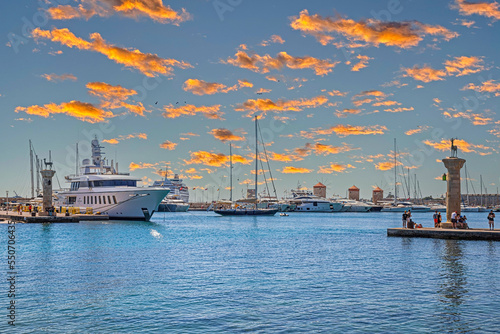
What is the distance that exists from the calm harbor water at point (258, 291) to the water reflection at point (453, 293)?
40mm

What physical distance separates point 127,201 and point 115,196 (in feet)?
7.67

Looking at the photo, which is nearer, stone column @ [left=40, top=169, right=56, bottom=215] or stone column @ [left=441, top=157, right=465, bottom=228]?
stone column @ [left=441, top=157, right=465, bottom=228]

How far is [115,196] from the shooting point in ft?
238

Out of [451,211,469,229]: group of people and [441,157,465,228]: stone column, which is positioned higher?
[441,157,465,228]: stone column

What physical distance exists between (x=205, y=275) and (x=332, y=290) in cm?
652

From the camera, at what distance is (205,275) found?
22.9 m

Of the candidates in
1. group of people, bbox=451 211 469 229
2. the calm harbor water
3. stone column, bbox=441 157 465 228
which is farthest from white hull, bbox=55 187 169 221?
group of people, bbox=451 211 469 229

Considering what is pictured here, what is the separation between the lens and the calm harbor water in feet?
47.0

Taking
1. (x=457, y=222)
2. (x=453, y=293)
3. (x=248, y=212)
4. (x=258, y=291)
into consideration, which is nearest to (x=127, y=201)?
(x=457, y=222)

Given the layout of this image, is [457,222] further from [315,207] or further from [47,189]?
[315,207]

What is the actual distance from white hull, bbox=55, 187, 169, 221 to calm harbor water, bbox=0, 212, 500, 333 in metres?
38.5

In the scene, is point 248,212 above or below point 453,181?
below

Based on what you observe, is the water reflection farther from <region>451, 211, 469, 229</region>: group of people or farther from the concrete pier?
<region>451, 211, 469, 229</region>: group of people

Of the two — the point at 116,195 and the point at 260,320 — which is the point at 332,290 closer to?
the point at 260,320
